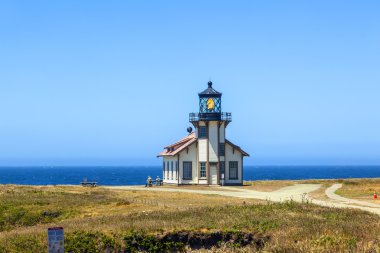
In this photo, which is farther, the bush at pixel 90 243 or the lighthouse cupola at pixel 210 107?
the lighthouse cupola at pixel 210 107

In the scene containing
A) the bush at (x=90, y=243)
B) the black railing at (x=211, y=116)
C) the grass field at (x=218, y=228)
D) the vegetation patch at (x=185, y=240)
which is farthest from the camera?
the black railing at (x=211, y=116)

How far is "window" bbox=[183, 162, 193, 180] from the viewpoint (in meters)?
59.9

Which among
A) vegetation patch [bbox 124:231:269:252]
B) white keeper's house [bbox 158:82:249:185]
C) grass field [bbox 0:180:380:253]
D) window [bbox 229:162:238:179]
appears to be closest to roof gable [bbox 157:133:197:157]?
white keeper's house [bbox 158:82:249:185]

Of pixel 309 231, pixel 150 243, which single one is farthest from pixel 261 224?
pixel 150 243

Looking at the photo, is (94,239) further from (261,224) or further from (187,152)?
(187,152)

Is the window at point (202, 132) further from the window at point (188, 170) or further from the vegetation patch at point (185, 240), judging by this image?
the vegetation patch at point (185, 240)

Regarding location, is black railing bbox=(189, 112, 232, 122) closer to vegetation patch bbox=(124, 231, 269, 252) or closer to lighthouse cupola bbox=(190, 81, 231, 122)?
lighthouse cupola bbox=(190, 81, 231, 122)

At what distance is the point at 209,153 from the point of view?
194 feet

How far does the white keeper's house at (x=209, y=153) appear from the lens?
5906 centimetres

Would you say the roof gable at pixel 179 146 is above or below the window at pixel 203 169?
above

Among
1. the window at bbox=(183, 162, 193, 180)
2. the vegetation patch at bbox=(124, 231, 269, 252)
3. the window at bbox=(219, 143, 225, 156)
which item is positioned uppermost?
the window at bbox=(219, 143, 225, 156)

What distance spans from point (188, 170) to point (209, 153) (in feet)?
9.64

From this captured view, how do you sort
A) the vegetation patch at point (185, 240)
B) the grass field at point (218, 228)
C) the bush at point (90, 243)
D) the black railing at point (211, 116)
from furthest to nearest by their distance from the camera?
the black railing at point (211, 116) < the vegetation patch at point (185, 240) < the bush at point (90, 243) < the grass field at point (218, 228)

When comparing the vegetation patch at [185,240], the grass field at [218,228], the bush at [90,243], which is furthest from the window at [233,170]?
the bush at [90,243]
